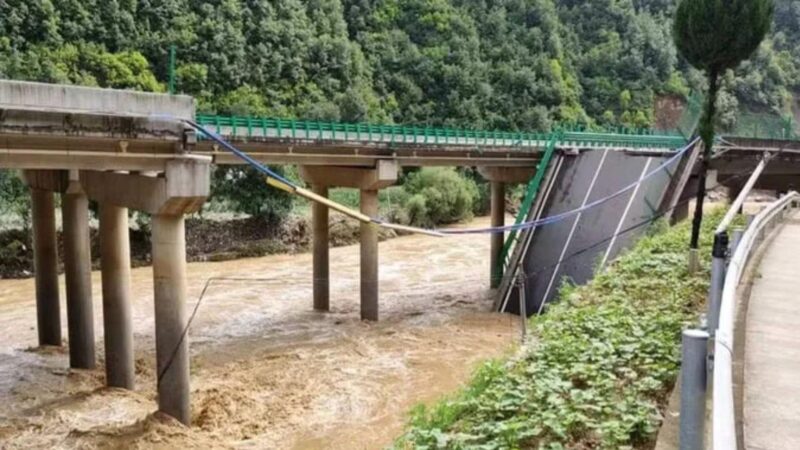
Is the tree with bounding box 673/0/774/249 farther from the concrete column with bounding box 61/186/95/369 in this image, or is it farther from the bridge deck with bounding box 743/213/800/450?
the concrete column with bounding box 61/186/95/369

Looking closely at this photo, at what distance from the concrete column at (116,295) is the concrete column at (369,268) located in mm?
8537

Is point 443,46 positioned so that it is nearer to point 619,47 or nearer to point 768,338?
point 619,47

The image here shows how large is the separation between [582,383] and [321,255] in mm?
A: 19278

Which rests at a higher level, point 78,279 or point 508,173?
point 508,173

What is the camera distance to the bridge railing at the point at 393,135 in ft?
63.2

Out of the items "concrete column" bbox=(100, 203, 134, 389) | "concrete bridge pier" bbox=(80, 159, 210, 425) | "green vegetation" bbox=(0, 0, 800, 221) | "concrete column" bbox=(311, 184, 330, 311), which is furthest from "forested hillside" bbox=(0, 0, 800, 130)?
"concrete bridge pier" bbox=(80, 159, 210, 425)

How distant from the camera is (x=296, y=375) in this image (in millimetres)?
16641

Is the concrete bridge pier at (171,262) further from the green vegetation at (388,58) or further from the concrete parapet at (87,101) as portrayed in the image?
the green vegetation at (388,58)

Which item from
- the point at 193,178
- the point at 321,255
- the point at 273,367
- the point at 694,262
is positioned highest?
the point at 193,178

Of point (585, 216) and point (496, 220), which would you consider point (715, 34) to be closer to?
point (585, 216)

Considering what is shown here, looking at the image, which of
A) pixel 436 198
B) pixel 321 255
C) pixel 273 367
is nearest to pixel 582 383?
pixel 273 367

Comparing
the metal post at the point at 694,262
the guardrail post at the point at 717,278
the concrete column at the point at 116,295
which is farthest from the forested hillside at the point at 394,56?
the guardrail post at the point at 717,278

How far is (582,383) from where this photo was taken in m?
6.14

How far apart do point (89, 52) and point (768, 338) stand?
5268cm
